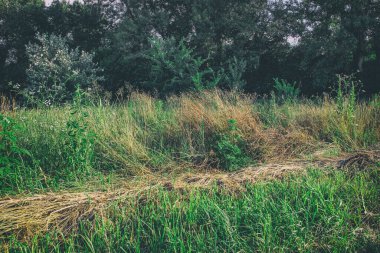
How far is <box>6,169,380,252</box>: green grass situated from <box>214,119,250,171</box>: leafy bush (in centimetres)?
122

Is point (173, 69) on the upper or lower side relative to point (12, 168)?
upper

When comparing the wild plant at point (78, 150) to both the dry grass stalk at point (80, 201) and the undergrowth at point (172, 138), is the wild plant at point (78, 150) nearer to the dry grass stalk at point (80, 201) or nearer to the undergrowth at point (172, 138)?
the undergrowth at point (172, 138)

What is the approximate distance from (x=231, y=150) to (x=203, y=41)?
16.6 m

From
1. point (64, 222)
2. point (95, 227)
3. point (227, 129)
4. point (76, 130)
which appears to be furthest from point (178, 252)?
point (227, 129)

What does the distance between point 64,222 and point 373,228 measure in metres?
2.61

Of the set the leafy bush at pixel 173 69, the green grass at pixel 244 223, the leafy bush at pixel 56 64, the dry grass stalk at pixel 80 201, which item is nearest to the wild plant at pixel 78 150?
the dry grass stalk at pixel 80 201

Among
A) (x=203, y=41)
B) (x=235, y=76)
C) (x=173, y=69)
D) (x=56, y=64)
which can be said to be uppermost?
(x=203, y=41)

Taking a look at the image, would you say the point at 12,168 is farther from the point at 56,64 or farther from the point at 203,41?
the point at 203,41

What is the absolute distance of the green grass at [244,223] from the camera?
7.52ft

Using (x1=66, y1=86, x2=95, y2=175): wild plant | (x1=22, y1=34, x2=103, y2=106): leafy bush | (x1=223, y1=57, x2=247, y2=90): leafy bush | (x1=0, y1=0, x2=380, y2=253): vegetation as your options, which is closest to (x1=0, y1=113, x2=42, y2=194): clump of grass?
(x1=0, y1=0, x2=380, y2=253): vegetation

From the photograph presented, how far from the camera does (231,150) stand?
14.3 feet

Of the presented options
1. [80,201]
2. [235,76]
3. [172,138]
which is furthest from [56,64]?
[80,201]

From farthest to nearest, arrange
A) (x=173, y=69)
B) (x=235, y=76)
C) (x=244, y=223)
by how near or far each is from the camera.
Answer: (x=235, y=76) < (x=173, y=69) < (x=244, y=223)

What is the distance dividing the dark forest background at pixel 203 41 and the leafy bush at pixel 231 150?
7.88 metres
